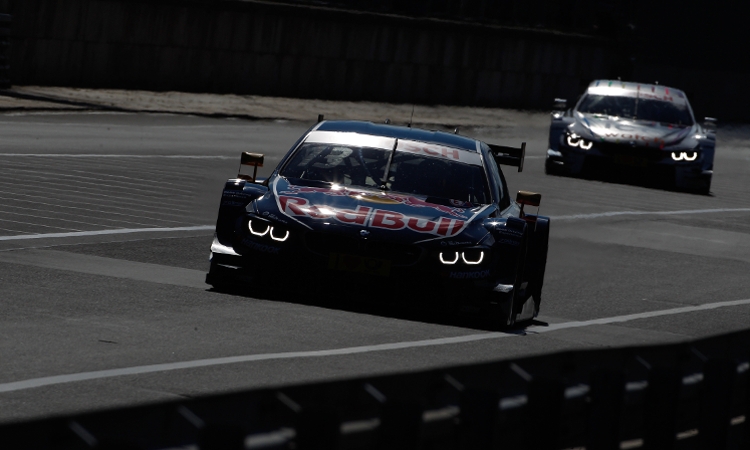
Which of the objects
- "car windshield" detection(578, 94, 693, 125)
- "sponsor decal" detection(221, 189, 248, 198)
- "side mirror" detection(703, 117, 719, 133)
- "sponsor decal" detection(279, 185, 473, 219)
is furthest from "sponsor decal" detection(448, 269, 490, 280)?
"side mirror" detection(703, 117, 719, 133)

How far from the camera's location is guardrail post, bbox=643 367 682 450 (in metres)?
5.06

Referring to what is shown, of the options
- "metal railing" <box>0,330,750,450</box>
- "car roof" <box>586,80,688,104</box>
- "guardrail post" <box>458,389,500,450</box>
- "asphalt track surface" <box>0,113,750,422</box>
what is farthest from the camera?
"car roof" <box>586,80,688,104</box>

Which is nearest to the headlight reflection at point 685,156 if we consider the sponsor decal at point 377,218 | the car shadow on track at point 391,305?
the car shadow on track at point 391,305

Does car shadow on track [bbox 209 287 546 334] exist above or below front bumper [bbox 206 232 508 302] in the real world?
below

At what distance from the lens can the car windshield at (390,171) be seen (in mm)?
11234

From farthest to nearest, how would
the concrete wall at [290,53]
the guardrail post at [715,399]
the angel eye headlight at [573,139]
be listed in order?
the concrete wall at [290,53] → the angel eye headlight at [573,139] → the guardrail post at [715,399]

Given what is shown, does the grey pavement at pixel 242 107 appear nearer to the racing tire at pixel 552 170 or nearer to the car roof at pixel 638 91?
the racing tire at pixel 552 170

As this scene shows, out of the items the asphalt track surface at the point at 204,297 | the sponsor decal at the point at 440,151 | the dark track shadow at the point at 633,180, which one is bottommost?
the asphalt track surface at the point at 204,297

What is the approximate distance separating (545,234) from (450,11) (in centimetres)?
3107

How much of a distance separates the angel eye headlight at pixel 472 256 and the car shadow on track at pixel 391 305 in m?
0.30

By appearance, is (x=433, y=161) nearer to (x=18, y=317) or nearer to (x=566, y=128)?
(x=18, y=317)

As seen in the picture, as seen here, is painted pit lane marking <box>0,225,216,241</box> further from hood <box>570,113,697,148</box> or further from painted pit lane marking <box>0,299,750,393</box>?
hood <box>570,113,697,148</box>

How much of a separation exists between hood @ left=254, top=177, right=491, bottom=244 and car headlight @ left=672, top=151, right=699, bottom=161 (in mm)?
14018

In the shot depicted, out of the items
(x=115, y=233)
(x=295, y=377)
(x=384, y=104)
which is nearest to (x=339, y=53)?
(x=384, y=104)
